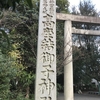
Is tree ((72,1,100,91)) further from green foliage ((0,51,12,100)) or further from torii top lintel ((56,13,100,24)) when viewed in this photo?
green foliage ((0,51,12,100))

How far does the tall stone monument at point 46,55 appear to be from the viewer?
2676 mm

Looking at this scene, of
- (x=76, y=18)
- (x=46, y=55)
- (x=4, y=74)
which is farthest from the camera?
(x=76, y=18)

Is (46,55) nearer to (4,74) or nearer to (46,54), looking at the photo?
(46,54)

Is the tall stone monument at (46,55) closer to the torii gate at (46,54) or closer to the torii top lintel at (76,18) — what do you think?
the torii gate at (46,54)

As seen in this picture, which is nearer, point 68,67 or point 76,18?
point 68,67

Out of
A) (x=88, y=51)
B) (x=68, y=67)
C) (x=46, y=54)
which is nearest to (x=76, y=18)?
(x=68, y=67)

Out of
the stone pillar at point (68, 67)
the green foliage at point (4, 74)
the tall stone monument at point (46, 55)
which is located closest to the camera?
the tall stone monument at point (46, 55)

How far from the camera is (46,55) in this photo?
2848 mm

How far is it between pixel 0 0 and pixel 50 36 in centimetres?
238

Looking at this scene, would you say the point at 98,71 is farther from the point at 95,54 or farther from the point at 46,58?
the point at 46,58

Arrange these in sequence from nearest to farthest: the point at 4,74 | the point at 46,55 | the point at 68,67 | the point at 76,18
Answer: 1. the point at 46,55
2. the point at 4,74
3. the point at 68,67
4. the point at 76,18

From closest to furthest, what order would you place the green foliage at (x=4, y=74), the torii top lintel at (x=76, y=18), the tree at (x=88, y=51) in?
1. the green foliage at (x=4, y=74)
2. the torii top lintel at (x=76, y=18)
3. the tree at (x=88, y=51)

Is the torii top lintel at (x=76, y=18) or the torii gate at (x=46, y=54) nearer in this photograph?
the torii gate at (x=46, y=54)

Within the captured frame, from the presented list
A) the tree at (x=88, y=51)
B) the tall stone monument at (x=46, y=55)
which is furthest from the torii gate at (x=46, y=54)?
the tree at (x=88, y=51)
